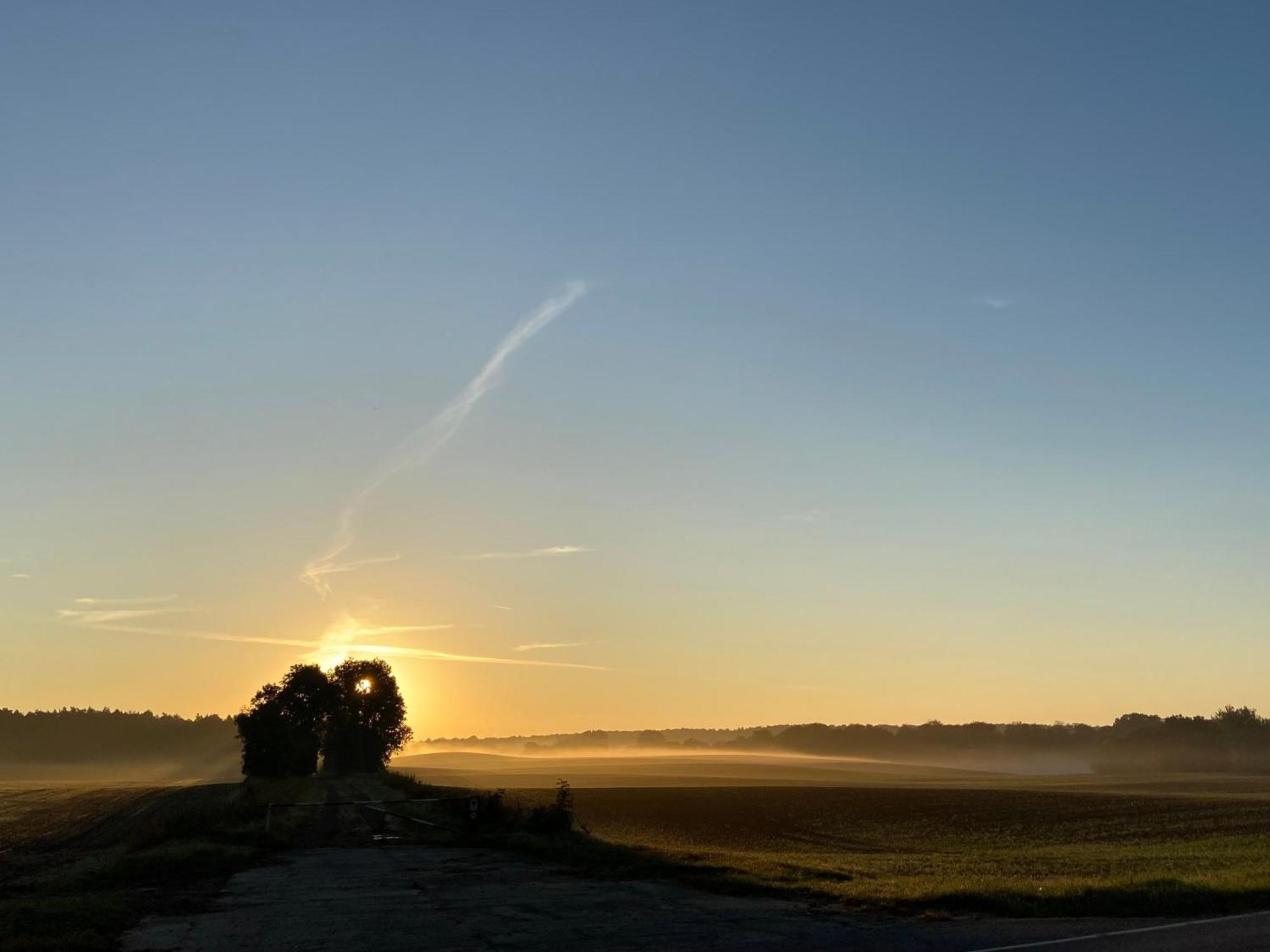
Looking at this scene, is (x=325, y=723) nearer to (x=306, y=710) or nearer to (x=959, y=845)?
(x=306, y=710)

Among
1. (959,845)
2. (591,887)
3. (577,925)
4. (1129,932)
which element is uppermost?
(1129,932)

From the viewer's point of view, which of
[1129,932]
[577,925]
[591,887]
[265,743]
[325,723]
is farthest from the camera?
[325,723]

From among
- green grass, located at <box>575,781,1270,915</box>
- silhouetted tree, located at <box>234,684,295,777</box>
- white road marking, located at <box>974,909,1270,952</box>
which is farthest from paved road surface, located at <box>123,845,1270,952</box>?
silhouetted tree, located at <box>234,684,295,777</box>

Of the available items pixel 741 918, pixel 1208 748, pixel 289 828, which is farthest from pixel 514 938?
pixel 1208 748

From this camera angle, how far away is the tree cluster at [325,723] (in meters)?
94.9

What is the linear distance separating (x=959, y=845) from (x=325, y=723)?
7648 cm

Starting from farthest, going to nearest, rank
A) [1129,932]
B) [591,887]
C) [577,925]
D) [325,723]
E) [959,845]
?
[325,723], [959,845], [591,887], [577,925], [1129,932]

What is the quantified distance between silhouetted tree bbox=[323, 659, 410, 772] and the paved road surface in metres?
87.7

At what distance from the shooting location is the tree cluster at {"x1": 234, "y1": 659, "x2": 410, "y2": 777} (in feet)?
311

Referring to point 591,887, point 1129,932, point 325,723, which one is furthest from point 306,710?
point 1129,932

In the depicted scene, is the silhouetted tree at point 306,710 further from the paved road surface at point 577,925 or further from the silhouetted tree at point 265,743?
the paved road surface at point 577,925

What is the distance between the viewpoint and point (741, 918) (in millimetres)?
18391

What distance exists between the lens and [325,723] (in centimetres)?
10644

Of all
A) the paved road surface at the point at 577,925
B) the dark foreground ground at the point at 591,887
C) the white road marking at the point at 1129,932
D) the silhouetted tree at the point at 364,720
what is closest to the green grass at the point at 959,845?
the dark foreground ground at the point at 591,887
